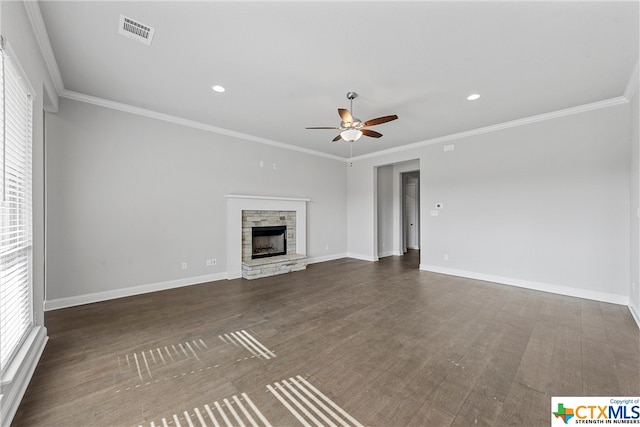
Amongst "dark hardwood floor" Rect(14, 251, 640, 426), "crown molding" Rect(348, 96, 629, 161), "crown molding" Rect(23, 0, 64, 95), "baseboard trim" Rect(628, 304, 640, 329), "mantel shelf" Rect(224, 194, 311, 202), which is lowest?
"dark hardwood floor" Rect(14, 251, 640, 426)

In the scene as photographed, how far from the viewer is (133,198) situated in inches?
159

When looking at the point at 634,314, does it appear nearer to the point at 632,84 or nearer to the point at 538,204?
the point at 538,204

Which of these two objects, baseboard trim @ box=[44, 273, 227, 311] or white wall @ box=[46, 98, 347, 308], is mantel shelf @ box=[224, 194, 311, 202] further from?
baseboard trim @ box=[44, 273, 227, 311]

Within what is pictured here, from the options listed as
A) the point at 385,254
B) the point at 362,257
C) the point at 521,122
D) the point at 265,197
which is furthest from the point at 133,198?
the point at 521,122

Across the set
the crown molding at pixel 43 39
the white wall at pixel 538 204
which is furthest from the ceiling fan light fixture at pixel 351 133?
the crown molding at pixel 43 39

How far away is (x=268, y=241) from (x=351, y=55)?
4274mm

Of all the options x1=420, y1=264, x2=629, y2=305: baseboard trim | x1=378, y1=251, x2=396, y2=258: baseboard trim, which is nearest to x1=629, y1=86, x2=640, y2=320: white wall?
x1=420, y1=264, x2=629, y2=305: baseboard trim

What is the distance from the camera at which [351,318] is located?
3170 millimetres

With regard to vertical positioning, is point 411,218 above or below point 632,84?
below

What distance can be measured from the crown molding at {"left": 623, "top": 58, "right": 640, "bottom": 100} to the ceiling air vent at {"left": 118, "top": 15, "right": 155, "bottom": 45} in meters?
4.84

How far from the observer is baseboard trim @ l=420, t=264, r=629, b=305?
12.2 ft

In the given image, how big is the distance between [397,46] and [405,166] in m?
5.31

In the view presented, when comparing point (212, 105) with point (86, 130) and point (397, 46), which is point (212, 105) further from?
point (397, 46)

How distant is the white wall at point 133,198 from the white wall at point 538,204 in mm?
3971
